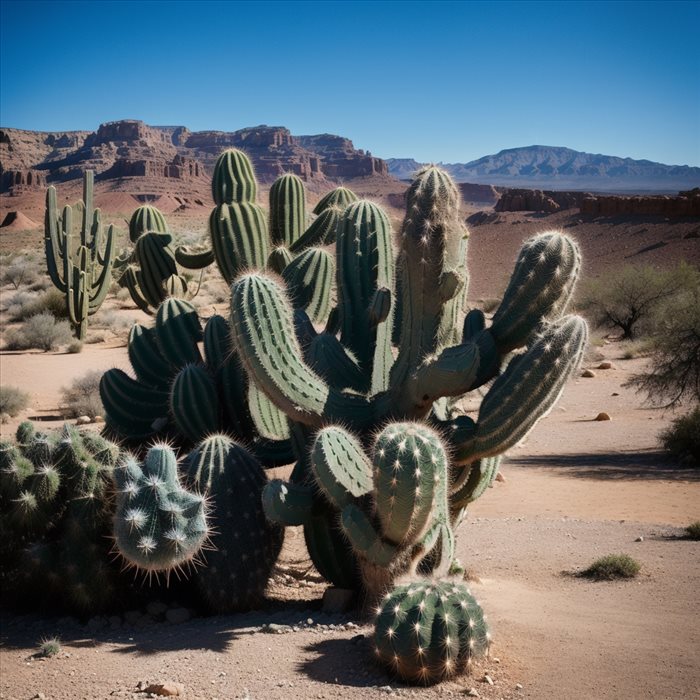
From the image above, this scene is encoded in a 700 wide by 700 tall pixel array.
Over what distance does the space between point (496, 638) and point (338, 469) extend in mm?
1590

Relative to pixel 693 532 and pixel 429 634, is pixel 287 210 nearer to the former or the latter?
pixel 693 532

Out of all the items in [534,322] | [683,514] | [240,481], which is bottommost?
[683,514]

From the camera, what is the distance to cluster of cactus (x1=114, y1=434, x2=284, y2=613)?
553cm

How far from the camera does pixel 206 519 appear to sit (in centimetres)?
630

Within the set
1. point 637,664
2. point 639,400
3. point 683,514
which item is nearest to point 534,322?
point 637,664

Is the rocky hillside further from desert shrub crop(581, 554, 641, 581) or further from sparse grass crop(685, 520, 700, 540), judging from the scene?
desert shrub crop(581, 554, 641, 581)

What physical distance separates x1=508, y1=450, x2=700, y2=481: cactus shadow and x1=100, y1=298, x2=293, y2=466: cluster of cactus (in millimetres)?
6354

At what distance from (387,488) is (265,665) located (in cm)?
139

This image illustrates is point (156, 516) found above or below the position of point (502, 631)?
above

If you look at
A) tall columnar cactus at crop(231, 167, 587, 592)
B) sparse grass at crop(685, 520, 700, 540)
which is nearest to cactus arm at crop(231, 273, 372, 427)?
tall columnar cactus at crop(231, 167, 587, 592)

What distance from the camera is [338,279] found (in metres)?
7.42

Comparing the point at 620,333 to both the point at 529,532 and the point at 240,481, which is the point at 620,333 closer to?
the point at 529,532

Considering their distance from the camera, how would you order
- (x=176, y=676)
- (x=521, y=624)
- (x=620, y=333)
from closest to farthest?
(x=176, y=676) → (x=521, y=624) → (x=620, y=333)

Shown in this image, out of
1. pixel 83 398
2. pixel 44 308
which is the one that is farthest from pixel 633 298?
pixel 83 398
